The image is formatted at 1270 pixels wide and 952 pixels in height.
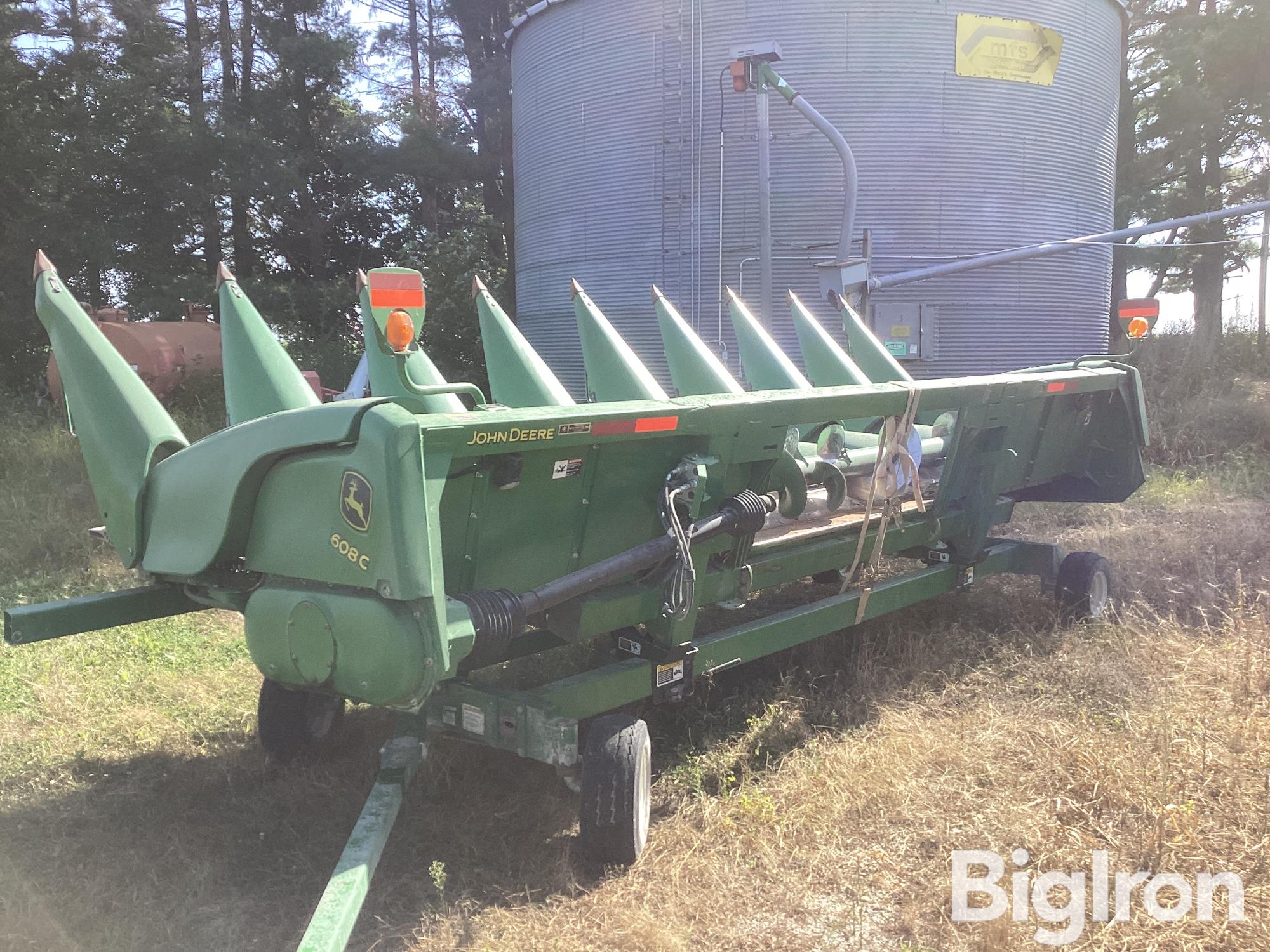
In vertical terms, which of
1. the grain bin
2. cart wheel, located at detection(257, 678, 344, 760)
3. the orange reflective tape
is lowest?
cart wheel, located at detection(257, 678, 344, 760)

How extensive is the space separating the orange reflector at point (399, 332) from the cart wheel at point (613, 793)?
138 centimetres

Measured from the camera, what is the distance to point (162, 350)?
11.4 metres

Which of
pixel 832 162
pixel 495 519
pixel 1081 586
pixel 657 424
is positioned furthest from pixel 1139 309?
pixel 832 162

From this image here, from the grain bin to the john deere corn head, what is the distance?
715 cm

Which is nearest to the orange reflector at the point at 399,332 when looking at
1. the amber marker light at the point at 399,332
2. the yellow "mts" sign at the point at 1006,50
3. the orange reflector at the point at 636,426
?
the amber marker light at the point at 399,332

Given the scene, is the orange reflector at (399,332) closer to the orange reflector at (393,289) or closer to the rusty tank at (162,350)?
the orange reflector at (393,289)

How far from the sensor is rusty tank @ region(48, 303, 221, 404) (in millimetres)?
11273

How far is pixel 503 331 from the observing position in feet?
14.0

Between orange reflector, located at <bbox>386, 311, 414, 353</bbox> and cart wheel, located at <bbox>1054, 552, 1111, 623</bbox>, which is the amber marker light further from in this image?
cart wheel, located at <bbox>1054, 552, 1111, 623</bbox>

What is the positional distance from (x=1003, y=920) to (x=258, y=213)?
2114 cm

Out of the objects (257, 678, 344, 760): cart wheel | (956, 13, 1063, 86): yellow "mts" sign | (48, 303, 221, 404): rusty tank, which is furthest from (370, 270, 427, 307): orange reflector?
(956, 13, 1063, 86): yellow "mts" sign

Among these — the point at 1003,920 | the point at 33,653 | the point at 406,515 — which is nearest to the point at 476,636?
the point at 406,515

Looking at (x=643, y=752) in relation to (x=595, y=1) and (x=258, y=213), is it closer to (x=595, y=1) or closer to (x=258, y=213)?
(x=595, y=1)

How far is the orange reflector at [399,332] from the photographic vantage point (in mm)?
2869
